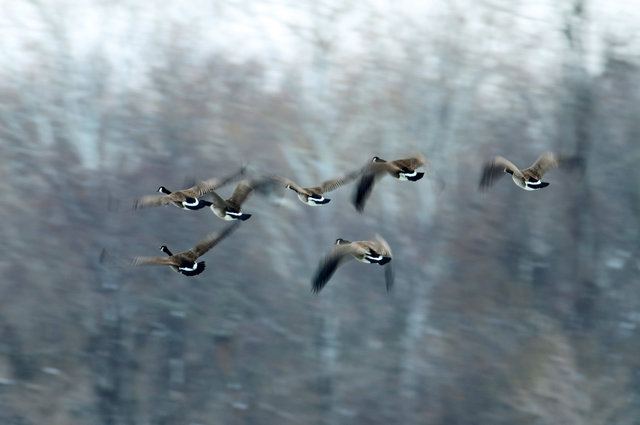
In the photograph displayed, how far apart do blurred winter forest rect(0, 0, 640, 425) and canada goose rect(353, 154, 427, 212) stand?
4966 millimetres

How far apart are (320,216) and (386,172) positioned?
5414 millimetres

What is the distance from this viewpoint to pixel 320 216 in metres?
15.1

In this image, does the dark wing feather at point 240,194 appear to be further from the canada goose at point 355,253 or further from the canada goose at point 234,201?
the canada goose at point 355,253

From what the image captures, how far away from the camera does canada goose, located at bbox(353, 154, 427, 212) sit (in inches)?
376

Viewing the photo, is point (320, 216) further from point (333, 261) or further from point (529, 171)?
point (529, 171)

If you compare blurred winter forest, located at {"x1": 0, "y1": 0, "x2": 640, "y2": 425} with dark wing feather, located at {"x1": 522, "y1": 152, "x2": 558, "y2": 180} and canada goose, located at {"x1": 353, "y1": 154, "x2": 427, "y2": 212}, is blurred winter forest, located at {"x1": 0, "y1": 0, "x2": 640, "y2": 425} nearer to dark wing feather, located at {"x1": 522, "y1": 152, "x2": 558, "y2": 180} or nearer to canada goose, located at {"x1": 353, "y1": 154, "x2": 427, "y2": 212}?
canada goose, located at {"x1": 353, "y1": 154, "x2": 427, "y2": 212}

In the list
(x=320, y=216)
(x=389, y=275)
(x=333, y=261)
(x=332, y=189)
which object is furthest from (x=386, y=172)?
(x=320, y=216)

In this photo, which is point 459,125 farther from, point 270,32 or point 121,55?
point 121,55

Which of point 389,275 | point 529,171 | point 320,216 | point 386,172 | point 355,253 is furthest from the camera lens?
point 320,216

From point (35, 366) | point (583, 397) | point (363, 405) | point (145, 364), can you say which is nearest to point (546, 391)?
point (583, 397)

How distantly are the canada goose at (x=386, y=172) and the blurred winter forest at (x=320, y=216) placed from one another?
497cm

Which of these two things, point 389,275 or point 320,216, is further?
point 320,216

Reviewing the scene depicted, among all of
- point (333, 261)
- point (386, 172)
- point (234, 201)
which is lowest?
point (333, 261)

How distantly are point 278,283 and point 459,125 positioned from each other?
364 cm
